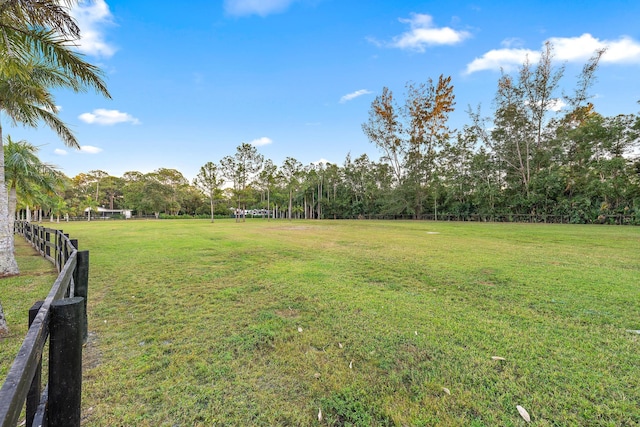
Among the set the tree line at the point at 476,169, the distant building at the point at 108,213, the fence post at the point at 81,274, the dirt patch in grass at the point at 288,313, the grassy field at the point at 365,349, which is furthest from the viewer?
the distant building at the point at 108,213

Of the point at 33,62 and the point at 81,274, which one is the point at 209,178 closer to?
the point at 33,62

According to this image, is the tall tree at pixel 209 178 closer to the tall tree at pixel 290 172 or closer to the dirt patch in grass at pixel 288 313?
the tall tree at pixel 290 172

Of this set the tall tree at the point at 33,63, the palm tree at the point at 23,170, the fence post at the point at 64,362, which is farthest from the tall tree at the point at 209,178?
the fence post at the point at 64,362

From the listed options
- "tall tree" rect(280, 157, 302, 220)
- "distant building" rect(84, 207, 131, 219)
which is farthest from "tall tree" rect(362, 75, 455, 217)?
"distant building" rect(84, 207, 131, 219)

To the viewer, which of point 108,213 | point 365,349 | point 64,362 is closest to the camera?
point 64,362

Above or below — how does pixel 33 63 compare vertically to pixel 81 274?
above

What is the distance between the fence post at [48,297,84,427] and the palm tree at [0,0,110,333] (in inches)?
133

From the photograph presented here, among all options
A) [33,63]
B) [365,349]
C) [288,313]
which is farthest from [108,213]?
[365,349]

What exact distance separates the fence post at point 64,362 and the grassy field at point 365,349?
0.75 meters

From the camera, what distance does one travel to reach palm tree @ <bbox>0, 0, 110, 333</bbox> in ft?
13.7

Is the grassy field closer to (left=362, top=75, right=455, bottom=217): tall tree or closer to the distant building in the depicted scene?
(left=362, top=75, right=455, bottom=217): tall tree

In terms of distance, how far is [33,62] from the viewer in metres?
5.76

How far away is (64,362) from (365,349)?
8.22 ft

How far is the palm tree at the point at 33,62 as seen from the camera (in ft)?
13.7
